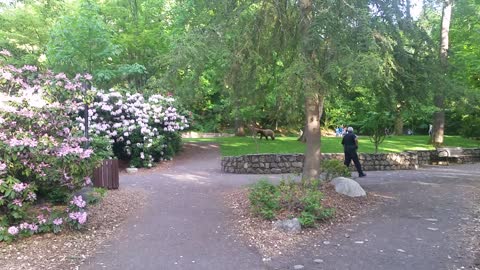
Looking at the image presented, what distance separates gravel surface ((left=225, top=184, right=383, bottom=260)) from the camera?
6281 mm

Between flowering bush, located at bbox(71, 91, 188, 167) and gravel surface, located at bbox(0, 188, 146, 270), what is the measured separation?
815 centimetres

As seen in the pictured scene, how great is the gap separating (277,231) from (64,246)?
330 cm

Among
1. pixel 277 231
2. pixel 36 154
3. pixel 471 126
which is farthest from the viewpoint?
pixel 471 126

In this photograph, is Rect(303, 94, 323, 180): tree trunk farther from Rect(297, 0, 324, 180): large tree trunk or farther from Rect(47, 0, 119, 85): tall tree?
Rect(47, 0, 119, 85): tall tree

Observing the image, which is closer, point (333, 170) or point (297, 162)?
point (333, 170)

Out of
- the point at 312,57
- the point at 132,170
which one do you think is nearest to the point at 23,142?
the point at 312,57

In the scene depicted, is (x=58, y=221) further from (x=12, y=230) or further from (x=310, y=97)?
(x=310, y=97)

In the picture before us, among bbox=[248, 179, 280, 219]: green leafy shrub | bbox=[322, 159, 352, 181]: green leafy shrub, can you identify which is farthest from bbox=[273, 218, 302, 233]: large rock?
bbox=[322, 159, 352, 181]: green leafy shrub

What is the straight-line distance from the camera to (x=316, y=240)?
6.50 metres

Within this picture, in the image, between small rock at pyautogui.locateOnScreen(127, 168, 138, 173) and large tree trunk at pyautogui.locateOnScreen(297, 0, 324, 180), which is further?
small rock at pyautogui.locateOnScreen(127, 168, 138, 173)

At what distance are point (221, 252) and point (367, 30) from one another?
15.4ft

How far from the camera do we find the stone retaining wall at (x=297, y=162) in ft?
50.5

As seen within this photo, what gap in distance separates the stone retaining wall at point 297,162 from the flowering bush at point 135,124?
3.25m

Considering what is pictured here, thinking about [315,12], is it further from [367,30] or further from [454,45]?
[454,45]
